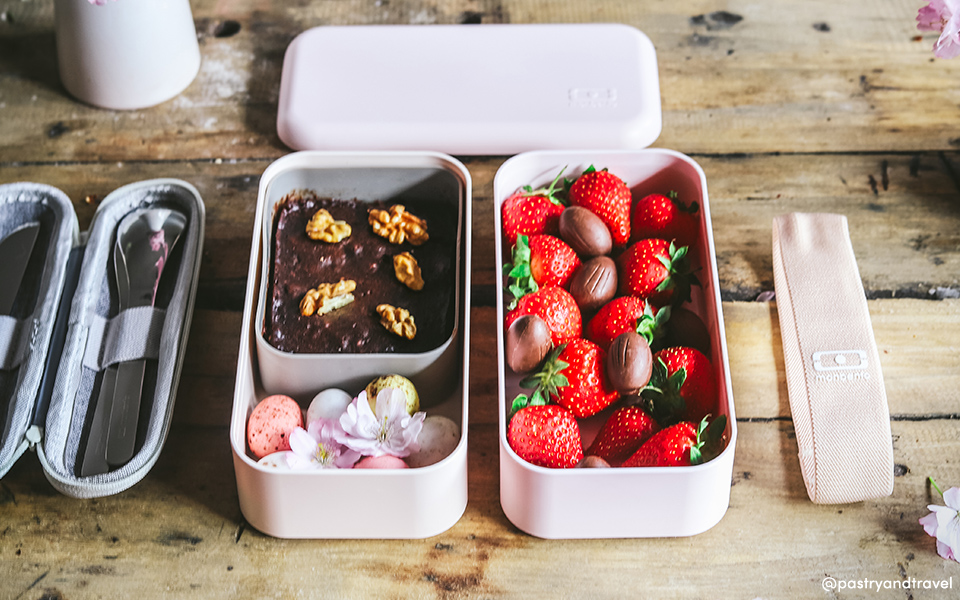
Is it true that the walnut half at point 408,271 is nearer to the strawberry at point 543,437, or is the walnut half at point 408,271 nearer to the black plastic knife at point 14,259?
the strawberry at point 543,437

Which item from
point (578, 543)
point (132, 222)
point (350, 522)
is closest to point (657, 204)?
point (578, 543)

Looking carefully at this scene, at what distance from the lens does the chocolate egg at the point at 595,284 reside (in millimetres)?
957

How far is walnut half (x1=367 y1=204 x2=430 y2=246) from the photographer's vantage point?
101 cm

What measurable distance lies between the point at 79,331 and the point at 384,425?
40cm

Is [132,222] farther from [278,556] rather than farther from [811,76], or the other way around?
[811,76]

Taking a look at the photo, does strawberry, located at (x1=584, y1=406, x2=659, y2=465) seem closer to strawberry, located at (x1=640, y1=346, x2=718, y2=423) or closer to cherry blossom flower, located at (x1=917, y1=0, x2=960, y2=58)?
strawberry, located at (x1=640, y1=346, x2=718, y2=423)

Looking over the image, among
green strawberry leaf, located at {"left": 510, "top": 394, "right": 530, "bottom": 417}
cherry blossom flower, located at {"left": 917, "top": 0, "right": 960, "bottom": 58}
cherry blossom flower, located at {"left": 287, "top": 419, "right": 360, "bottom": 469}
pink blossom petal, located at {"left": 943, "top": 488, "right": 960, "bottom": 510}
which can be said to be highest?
cherry blossom flower, located at {"left": 917, "top": 0, "right": 960, "bottom": 58}

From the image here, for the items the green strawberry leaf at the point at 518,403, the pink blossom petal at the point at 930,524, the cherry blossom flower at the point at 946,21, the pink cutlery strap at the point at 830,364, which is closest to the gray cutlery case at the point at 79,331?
the green strawberry leaf at the point at 518,403

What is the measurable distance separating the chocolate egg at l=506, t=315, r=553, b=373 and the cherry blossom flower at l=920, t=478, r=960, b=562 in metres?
0.44

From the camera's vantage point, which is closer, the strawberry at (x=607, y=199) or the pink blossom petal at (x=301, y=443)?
the pink blossom petal at (x=301, y=443)

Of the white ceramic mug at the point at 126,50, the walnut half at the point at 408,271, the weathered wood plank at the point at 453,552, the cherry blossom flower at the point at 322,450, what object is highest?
the white ceramic mug at the point at 126,50

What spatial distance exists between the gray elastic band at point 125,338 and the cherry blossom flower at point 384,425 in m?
0.27

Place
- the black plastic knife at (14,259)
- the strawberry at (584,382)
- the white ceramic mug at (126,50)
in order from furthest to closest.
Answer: the white ceramic mug at (126,50)
the black plastic knife at (14,259)
the strawberry at (584,382)

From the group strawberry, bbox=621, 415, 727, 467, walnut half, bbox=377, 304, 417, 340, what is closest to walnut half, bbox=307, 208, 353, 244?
walnut half, bbox=377, 304, 417, 340
